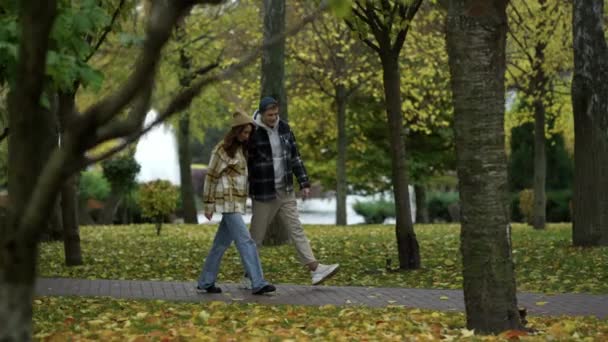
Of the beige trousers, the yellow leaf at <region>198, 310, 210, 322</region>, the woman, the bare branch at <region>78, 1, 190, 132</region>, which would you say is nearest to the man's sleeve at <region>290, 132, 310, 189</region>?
the beige trousers

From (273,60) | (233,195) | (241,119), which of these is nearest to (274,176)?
(233,195)

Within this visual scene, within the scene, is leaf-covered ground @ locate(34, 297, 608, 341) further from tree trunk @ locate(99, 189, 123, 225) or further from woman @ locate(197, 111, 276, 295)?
tree trunk @ locate(99, 189, 123, 225)

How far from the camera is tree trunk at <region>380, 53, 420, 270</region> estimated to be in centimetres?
1323

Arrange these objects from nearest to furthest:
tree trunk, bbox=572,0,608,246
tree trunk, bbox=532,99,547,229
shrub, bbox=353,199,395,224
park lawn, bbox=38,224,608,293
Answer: park lawn, bbox=38,224,608,293, tree trunk, bbox=572,0,608,246, tree trunk, bbox=532,99,547,229, shrub, bbox=353,199,395,224

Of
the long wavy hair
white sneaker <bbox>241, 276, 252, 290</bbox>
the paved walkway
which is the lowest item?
the paved walkway

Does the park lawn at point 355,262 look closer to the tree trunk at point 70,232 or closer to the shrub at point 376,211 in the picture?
the tree trunk at point 70,232

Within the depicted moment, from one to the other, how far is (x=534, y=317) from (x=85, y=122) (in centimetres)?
555

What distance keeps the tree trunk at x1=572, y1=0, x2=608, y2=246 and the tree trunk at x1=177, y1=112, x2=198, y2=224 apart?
1750 centimetres

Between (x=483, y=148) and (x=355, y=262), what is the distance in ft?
25.2

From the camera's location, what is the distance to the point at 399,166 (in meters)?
13.3

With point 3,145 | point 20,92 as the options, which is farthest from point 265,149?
point 3,145

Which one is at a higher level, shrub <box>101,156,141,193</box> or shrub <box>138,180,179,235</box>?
shrub <box>101,156,141,193</box>

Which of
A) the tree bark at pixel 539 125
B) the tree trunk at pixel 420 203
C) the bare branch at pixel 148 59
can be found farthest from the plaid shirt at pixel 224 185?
the tree trunk at pixel 420 203

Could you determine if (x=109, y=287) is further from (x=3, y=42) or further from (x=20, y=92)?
(x=20, y=92)
